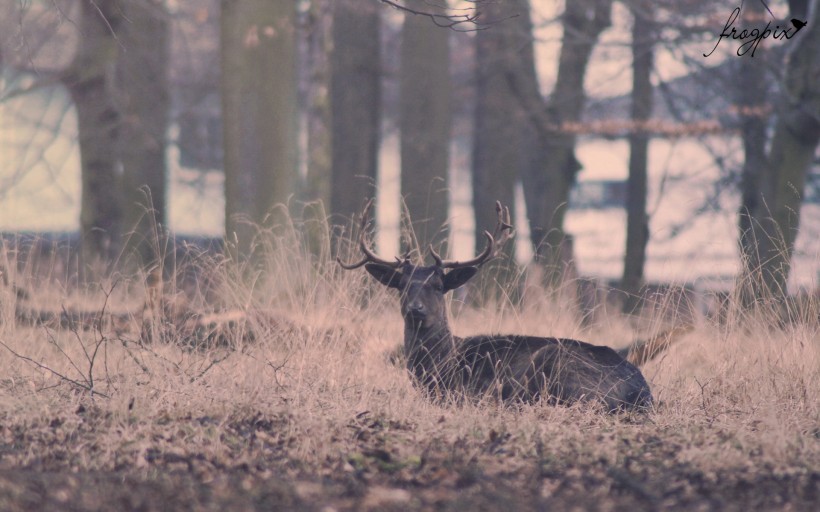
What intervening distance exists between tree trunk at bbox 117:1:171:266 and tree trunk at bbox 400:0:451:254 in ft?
13.0

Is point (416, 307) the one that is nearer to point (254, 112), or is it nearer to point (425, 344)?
point (425, 344)

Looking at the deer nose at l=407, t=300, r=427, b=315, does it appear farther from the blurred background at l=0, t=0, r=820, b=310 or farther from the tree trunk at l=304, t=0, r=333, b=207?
the tree trunk at l=304, t=0, r=333, b=207

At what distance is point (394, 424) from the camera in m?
6.41

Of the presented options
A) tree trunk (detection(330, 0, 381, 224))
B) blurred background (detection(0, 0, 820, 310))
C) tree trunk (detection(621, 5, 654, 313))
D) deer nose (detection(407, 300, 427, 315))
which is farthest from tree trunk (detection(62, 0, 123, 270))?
deer nose (detection(407, 300, 427, 315))

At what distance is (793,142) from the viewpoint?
41.7 ft

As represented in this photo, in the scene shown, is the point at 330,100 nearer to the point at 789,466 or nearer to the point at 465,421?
the point at 465,421

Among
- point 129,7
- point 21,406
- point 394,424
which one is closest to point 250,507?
point 394,424

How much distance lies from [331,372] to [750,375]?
315cm

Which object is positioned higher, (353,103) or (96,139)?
(353,103)

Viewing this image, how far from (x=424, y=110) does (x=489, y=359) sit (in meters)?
7.48

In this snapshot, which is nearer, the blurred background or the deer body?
the deer body

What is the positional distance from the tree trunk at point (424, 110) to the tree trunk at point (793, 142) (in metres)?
4.31

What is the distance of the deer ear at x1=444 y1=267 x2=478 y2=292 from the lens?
7.85 m

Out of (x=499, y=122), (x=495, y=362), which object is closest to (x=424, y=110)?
(x=499, y=122)
